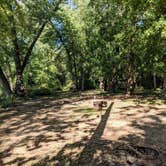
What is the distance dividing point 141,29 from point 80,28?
1407 centimetres

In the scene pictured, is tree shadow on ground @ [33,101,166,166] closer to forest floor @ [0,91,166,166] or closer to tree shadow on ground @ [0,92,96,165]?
forest floor @ [0,91,166,166]

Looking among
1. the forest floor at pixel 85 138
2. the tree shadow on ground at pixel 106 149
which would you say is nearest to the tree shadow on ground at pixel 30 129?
the forest floor at pixel 85 138

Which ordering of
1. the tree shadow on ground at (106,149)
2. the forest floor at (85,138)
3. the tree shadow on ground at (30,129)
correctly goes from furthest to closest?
the tree shadow on ground at (30,129)
the forest floor at (85,138)
the tree shadow on ground at (106,149)

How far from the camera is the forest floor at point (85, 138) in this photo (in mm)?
6605

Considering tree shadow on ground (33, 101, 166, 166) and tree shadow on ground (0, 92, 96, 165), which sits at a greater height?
tree shadow on ground (0, 92, 96, 165)

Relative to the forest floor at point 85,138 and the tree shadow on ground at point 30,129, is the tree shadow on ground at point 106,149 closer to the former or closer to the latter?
the forest floor at point 85,138

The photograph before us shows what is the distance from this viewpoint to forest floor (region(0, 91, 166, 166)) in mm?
6605

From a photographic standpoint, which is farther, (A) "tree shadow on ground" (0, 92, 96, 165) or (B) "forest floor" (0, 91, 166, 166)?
(A) "tree shadow on ground" (0, 92, 96, 165)

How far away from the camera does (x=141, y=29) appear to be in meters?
16.4

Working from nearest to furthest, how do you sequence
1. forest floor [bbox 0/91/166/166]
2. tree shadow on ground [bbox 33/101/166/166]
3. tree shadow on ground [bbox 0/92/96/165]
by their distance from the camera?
tree shadow on ground [bbox 33/101/166/166], forest floor [bbox 0/91/166/166], tree shadow on ground [bbox 0/92/96/165]

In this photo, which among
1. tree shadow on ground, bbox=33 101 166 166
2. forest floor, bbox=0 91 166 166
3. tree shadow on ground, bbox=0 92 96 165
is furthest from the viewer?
tree shadow on ground, bbox=0 92 96 165

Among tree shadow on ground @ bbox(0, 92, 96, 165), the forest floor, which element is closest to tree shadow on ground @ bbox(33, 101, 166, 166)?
the forest floor

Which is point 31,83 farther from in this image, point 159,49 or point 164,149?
point 164,149

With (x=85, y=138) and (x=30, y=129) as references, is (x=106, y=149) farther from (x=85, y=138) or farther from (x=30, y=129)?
(x=30, y=129)
